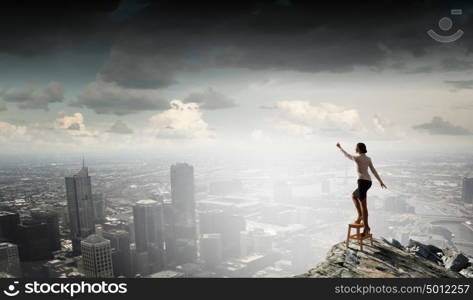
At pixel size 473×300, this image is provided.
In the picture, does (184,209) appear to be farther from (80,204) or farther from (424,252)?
(424,252)

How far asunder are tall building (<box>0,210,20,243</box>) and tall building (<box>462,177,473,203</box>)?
112 feet

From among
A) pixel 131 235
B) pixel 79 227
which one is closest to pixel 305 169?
pixel 131 235

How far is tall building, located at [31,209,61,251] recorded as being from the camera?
2518 cm

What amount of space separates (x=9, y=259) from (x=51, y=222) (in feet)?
12.7

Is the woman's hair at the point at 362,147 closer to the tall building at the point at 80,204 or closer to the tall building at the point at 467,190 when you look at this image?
the tall building at the point at 467,190

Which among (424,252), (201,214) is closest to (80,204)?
(201,214)

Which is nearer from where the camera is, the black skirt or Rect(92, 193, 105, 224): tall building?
the black skirt

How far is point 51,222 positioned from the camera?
2567 centimetres

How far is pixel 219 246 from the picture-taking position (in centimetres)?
3031

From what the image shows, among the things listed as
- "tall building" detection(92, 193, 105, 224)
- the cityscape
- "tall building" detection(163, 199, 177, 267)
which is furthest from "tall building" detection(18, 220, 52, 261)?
"tall building" detection(163, 199, 177, 267)

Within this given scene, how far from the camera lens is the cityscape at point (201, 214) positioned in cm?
2205

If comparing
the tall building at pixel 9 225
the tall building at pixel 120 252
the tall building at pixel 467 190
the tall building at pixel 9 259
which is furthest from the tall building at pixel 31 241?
the tall building at pixel 467 190

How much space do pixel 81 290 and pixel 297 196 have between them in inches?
1476

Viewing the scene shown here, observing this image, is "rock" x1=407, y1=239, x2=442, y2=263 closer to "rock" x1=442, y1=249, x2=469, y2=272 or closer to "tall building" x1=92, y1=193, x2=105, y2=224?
"rock" x1=442, y1=249, x2=469, y2=272
